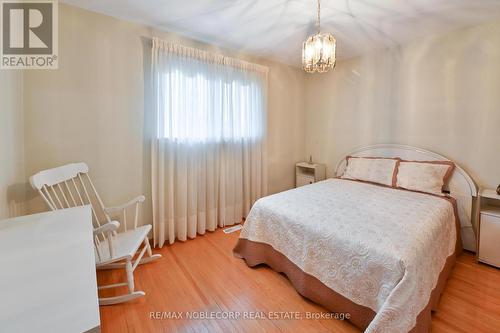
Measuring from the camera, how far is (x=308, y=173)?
384 cm

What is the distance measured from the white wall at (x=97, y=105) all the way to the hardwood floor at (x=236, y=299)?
803 mm

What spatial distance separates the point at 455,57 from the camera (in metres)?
2.41

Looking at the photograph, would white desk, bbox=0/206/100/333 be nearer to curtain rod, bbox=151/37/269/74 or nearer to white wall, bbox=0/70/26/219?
white wall, bbox=0/70/26/219

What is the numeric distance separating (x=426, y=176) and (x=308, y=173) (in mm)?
1687

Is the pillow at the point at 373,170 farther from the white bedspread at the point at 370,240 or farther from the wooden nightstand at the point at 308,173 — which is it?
the wooden nightstand at the point at 308,173

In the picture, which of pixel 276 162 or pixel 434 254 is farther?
pixel 276 162

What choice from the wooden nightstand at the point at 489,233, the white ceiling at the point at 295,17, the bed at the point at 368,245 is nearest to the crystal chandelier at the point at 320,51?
the white ceiling at the point at 295,17

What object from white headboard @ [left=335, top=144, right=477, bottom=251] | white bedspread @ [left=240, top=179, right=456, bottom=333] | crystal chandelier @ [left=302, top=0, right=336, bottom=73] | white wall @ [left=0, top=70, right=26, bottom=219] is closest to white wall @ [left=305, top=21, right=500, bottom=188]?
white headboard @ [left=335, top=144, right=477, bottom=251]

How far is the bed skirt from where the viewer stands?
53.0 inches

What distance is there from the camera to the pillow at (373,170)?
8.88 feet

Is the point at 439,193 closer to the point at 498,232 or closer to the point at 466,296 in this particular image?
the point at 498,232

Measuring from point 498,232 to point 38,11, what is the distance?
4486mm

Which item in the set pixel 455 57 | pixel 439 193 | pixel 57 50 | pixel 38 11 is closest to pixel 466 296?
pixel 439 193

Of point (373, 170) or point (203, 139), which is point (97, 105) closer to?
point (203, 139)
